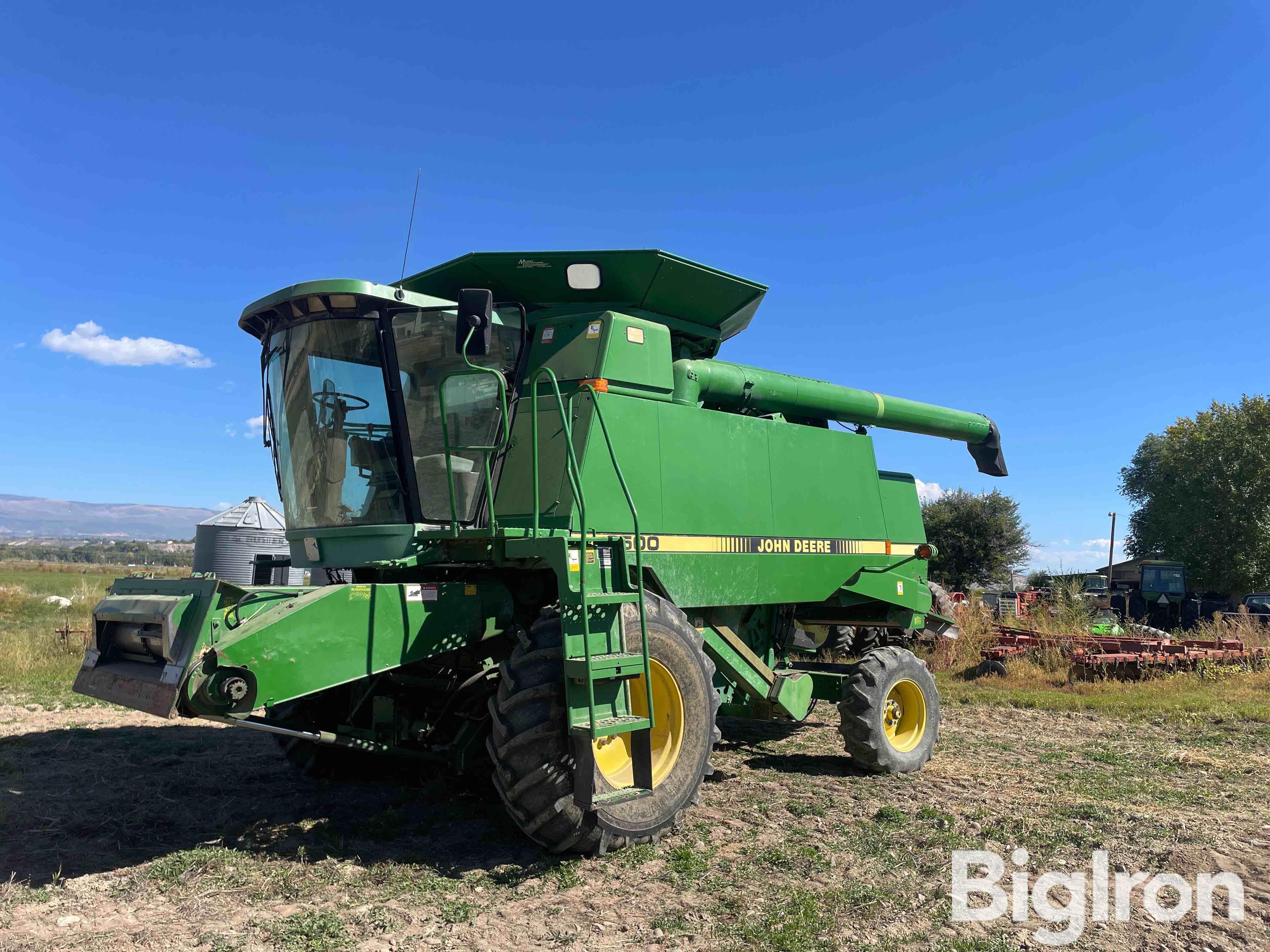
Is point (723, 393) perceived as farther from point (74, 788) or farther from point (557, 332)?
point (74, 788)

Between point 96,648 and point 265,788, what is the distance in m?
2.18

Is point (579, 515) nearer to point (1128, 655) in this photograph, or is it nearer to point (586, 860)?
point (586, 860)

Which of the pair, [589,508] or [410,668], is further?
[410,668]

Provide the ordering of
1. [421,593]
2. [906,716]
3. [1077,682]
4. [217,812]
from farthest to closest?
[1077,682] → [906,716] → [217,812] → [421,593]

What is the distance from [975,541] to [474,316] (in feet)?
105

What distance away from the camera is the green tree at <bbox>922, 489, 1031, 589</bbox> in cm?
3369

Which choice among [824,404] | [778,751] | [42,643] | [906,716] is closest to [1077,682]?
[906,716]

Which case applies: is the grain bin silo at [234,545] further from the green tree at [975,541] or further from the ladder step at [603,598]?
the green tree at [975,541]

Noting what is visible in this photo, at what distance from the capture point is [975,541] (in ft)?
110

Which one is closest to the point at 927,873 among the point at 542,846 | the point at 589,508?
the point at 542,846

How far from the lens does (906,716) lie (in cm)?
757

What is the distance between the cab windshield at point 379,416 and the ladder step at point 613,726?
1.68 m

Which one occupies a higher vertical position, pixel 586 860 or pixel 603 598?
pixel 603 598
